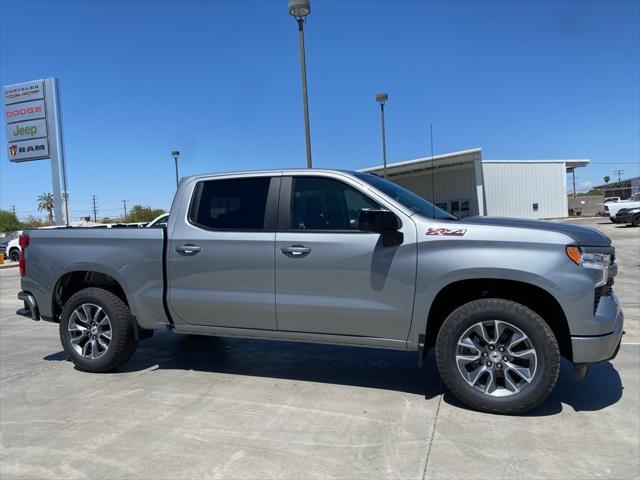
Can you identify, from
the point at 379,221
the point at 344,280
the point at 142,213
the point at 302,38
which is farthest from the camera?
the point at 142,213

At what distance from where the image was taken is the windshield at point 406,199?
436cm

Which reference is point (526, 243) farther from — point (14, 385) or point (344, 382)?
point (14, 385)

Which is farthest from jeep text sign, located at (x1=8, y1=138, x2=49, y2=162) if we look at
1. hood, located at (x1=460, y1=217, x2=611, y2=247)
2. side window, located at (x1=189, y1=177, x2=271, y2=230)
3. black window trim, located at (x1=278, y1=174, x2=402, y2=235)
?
hood, located at (x1=460, y1=217, x2=611, y2=247)

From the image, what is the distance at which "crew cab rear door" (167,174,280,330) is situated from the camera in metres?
4.49

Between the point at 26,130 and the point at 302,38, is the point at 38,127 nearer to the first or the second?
the point at 26,130

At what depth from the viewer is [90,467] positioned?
3.22 m

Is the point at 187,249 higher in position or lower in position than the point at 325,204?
lower

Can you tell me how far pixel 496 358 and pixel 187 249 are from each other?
2.84 meters

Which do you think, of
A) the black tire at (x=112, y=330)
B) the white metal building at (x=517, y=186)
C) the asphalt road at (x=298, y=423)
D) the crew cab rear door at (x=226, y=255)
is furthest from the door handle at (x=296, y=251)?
the white metal building at (x=517, y=186)

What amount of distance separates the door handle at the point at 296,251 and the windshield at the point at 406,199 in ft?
Result: 2.62

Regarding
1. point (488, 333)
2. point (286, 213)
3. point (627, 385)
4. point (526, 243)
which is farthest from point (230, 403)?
point (627, 385)

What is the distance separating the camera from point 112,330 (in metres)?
5.04

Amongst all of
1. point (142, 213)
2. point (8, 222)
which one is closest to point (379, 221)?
point (142, 213)

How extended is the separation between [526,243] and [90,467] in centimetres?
334
